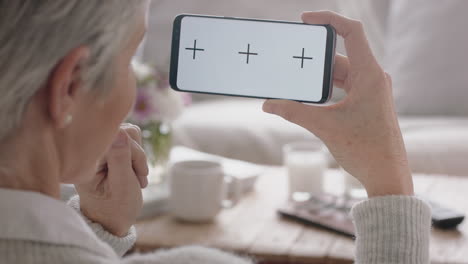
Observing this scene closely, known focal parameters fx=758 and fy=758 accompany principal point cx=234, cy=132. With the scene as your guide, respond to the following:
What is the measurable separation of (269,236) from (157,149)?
49 cm

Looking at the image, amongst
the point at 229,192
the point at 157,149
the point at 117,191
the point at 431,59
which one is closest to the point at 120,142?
the point at 117,191

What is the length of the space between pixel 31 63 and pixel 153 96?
1295 millimetres

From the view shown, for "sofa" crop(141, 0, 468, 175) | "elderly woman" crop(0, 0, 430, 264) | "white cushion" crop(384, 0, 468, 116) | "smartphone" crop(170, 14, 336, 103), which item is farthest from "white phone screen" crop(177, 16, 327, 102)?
"white cushion" crop(384, 0, 468, 116)

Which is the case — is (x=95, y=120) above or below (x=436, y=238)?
above

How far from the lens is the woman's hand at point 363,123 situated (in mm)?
973

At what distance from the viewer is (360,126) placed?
100cm

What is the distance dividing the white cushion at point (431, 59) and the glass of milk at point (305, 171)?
1118 millimetres

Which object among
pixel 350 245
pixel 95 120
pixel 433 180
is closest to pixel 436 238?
pixel 350 245

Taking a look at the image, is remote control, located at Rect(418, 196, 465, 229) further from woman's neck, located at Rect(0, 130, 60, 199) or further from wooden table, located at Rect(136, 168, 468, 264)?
woman's neck, located at Rect(0, 130, 60, 199)

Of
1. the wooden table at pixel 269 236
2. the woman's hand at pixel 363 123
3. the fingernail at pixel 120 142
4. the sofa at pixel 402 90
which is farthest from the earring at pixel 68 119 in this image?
the sofa at pixel 402 90

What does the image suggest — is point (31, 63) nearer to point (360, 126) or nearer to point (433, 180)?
point (360, 126)

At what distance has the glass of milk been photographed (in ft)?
5.89

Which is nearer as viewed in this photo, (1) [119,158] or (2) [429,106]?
(1) [119,158]

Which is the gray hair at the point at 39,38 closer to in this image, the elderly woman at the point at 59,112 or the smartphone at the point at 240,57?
the elderly woman at the point at 59,112
